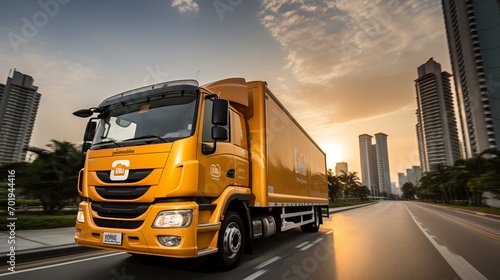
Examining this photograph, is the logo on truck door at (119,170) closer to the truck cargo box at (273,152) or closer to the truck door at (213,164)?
the truck door at (213,164)

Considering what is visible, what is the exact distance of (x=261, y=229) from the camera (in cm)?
532

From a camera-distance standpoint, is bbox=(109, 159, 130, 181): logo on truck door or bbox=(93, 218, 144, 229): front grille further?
bbox=(109, 159, 130, 181): logo on truck door

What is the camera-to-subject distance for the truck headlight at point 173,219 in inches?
130

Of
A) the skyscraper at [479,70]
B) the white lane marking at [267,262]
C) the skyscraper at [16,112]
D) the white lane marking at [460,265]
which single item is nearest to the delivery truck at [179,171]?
the white lane marking at [267,262]

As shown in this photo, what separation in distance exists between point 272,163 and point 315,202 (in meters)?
Answer: 4.87

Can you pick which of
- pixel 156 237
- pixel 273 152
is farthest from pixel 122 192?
pixel 273 152

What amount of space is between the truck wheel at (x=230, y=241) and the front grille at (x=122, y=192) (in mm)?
1325

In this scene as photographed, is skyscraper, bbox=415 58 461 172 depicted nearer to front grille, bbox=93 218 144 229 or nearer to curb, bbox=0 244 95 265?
curb, bbox=0 244 95 265

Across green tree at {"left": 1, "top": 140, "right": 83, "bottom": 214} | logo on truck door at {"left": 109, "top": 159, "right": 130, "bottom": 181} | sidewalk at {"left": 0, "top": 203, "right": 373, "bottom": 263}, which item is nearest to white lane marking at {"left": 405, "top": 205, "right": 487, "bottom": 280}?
logo on truck door at {"left": 109, "top": 159, "right": 130, "bottom": 181}

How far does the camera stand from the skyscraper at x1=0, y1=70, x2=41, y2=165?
31.5m

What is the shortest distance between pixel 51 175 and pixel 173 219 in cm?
1000

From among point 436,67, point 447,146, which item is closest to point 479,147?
point 447,146

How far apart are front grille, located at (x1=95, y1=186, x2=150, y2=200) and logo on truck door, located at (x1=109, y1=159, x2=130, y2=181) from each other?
0.51 ft

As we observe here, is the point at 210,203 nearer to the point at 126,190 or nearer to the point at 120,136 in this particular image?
the point at 126,190
